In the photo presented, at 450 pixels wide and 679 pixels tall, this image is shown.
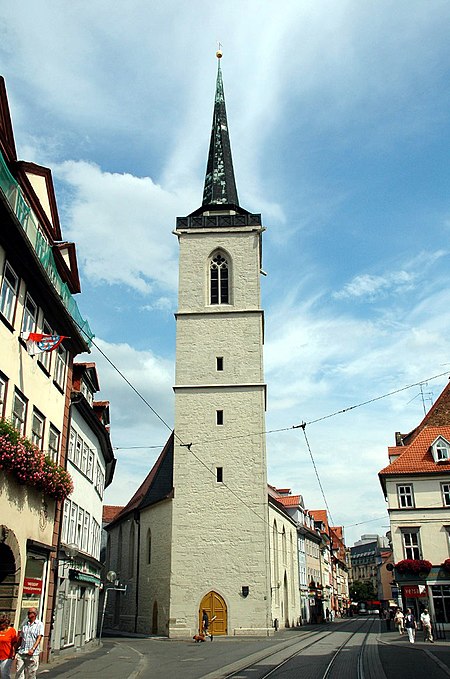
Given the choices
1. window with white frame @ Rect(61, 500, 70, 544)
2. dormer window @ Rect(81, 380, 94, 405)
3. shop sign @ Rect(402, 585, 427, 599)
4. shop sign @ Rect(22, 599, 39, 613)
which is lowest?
shop sign @ Rect(22, 599, 39, 613)

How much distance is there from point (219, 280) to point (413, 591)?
1930 cm

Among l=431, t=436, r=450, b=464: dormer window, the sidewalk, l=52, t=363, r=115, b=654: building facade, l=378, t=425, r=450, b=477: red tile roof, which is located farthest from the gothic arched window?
the sidewalk

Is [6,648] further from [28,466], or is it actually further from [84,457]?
[84,457]

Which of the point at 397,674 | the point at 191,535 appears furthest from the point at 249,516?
the point at 397,674

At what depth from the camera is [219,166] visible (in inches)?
1759

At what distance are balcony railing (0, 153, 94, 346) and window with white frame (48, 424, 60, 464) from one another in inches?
115

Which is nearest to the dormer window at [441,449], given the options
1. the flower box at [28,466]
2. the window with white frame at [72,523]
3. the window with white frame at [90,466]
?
the window with white frame at [90,466]

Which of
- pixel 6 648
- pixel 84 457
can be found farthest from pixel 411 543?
pixel 6 648

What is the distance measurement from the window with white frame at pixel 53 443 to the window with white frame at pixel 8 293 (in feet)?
14.4

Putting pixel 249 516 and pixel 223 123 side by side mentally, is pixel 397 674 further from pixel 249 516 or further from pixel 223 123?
pixel 223 123

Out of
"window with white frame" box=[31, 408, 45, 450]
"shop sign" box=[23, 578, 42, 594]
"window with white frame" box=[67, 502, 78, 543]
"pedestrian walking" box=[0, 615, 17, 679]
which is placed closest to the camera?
"pedestrian walking" box=[0, 615, 17, 679]

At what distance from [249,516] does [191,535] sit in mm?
2970

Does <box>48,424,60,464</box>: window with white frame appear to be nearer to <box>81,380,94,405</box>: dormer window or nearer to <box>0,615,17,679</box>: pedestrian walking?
<box>81,380,94,405</box>: dormer window

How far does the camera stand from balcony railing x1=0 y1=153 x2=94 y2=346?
13.6 m
